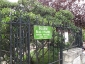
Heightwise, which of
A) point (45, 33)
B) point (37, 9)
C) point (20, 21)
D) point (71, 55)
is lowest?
point (71, 55)

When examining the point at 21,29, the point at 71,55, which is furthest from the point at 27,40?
the point at 71,55

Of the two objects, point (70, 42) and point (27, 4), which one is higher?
point (27, 4)

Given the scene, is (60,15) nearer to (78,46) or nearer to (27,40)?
(78,46)

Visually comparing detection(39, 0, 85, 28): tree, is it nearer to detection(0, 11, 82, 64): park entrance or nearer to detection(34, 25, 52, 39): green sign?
detection(0, 11, 82, 64): park entrance

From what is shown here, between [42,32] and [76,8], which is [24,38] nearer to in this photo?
[42,32]

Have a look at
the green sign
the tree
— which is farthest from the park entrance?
the tree

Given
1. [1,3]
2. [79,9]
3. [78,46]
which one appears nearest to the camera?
[1,3]

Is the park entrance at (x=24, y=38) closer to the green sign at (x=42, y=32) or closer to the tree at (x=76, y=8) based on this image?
the green sign at (x=42, y=32)

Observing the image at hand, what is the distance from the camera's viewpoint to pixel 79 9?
844 cm

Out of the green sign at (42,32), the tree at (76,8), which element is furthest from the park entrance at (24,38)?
the tree at (76,8)

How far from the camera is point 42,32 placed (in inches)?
140

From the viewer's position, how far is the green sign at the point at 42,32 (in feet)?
11.3

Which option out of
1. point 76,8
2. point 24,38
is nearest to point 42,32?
point 24,38

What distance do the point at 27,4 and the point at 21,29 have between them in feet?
5.78
